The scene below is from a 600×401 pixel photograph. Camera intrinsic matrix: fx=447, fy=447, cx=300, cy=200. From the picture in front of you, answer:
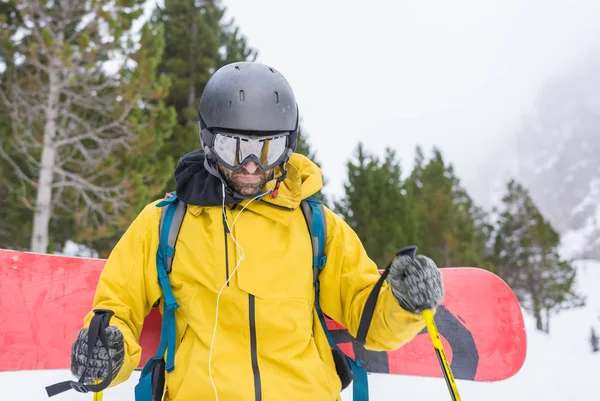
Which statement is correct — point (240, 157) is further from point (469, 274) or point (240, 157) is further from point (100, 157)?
point (100, 157)

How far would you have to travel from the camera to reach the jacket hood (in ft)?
7.07

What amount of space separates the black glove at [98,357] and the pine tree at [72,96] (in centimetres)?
907

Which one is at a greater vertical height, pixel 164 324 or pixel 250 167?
pixel 250 167

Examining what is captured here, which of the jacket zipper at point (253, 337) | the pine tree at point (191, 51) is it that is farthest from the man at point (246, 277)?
the pine tree at point (191, 51)

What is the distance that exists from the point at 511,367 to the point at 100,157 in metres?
10.6

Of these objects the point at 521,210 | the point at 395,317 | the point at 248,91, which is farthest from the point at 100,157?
the point at 521,210

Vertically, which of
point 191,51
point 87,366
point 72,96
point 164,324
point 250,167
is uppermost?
point 191,51

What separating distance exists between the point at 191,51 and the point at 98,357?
14.4 meters

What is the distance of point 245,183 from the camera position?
2.19 meters

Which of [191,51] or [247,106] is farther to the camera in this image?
[191,51]

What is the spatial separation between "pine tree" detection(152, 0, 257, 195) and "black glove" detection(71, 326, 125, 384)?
12824 millimetres

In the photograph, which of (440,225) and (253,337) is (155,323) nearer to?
(253,337)

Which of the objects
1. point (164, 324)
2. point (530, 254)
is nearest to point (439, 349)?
point (164, 324)

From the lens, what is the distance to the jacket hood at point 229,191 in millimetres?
2156
